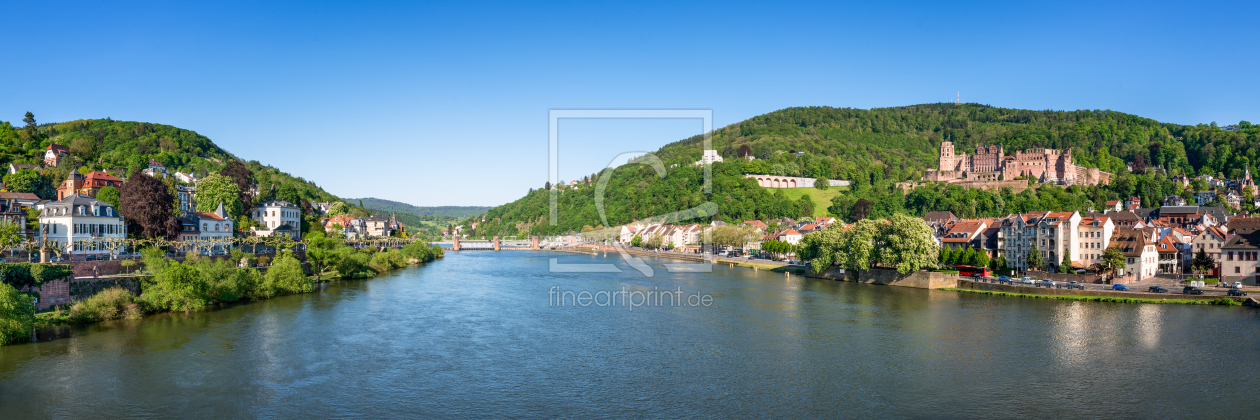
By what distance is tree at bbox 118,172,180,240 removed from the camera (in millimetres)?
34906

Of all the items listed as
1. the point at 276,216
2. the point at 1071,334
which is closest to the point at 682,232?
the point at 276,216

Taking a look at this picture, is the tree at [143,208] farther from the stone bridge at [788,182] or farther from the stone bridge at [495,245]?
the stone bridge at [788,182]

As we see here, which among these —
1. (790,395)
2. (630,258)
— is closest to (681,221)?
(630,258)

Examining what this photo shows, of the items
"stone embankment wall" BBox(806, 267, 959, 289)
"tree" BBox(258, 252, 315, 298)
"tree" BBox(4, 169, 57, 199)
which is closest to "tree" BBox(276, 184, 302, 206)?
"tree" BBox(4, 169, 57, 199)

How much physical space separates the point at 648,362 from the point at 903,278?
22617 mm

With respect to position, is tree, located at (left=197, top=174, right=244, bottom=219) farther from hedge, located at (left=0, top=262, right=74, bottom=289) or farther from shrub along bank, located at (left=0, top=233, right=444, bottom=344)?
hedge, located at (left=0, top=262, right=74, bottom=289)

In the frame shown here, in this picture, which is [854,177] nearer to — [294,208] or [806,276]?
[806,276]

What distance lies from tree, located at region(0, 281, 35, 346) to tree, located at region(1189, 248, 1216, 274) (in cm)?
4285

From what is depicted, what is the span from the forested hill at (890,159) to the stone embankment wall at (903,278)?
1297 centimetres

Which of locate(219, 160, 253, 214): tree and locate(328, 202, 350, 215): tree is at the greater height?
locate(219, 160, 253, 214): tree

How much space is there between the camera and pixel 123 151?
70.6m

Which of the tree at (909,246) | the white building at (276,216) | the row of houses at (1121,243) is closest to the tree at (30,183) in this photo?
the white building at (276,216)

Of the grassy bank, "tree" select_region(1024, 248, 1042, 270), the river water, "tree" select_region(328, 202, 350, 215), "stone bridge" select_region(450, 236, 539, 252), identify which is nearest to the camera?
the river water

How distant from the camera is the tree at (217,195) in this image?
160 feet
